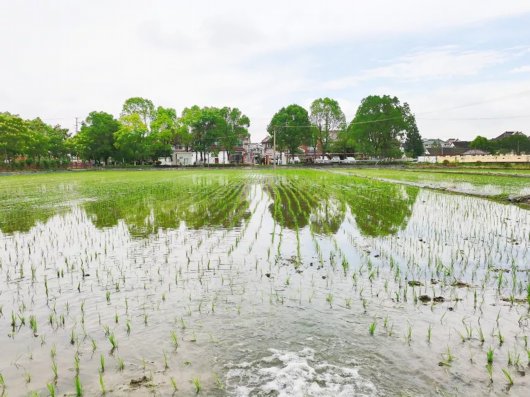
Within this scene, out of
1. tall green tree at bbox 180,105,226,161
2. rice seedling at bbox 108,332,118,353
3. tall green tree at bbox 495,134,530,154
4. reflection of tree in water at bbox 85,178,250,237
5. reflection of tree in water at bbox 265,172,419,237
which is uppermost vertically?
tall green tree at bbox 180,105,226,161

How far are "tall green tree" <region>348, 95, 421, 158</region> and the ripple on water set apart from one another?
65.6 m

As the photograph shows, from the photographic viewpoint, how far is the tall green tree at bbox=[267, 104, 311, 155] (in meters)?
73.6

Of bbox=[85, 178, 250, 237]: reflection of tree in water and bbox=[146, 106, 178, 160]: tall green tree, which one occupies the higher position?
bbox=[146, 106, 178, 160]: tall green tree

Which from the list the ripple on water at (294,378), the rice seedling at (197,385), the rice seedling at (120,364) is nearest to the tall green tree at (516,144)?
the ripple on water at (294,378)

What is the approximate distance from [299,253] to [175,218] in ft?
18.6

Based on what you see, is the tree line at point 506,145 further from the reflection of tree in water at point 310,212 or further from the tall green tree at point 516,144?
the reflection of tree in water at point 310,212

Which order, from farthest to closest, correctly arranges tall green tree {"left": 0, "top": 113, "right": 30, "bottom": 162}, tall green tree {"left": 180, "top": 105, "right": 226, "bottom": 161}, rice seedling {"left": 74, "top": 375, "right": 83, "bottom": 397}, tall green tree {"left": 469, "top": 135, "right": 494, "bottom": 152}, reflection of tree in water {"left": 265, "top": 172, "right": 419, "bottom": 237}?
tall green tree {"left": 469, "top": 135, "right": 494, "bottom": 152}, tall green tree {"left": 180, "top": 105, "right": 226, "bottom": 161}, tall green tree {"left": 0, "top": 113, "right": 30, "bottom": 162}, reflection of tree in water {"left": 265, "top": 172, "right": 419, "bottom": 237}, rice seedling {"left": 74, "top": 375, "right": 83, "bottom": 397}

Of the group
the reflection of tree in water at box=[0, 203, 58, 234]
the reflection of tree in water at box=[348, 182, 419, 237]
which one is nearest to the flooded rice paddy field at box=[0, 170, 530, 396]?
the reflection of tree in water at box=[348, 182, 419, 237]

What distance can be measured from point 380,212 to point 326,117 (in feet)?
226

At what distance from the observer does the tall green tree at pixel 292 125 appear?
73.6 metres

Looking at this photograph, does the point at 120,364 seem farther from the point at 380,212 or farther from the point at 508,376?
the point at 380,212

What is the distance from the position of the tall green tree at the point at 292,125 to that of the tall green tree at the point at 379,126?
9377 millimetres

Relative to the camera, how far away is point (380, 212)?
43.0ft

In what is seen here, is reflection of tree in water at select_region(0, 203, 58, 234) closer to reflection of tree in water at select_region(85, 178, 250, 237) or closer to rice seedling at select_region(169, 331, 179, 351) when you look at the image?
reflection of tree in water at select_region(85, 178, 250, 237)
